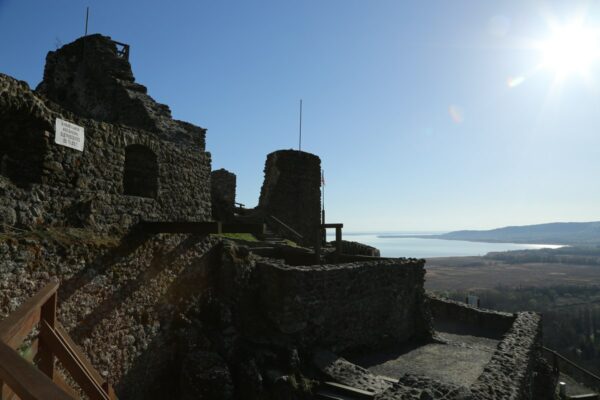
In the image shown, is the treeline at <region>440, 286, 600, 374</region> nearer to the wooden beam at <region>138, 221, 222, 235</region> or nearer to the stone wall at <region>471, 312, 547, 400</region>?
the stone wall at <region>471, 312, 547, 400</region>

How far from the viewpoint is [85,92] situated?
12453mm

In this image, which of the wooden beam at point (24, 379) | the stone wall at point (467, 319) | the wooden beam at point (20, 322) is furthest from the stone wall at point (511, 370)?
the wooden beam at point (24, 379)

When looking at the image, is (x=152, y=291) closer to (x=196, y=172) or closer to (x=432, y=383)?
(x=196, y=172)

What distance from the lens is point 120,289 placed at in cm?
719

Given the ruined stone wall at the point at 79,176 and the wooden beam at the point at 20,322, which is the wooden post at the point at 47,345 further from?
the ruined stone wall at the point at 79,176

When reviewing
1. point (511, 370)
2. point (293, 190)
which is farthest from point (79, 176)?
point (293, 190)

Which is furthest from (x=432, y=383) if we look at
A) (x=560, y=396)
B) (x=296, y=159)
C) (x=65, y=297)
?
(x=296, y=159)

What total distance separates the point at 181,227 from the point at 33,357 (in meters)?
4.96

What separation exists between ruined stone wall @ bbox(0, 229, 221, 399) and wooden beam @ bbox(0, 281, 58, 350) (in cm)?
334

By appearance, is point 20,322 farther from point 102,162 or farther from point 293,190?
point 293,190

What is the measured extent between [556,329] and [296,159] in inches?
3386

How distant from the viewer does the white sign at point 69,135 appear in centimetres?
643

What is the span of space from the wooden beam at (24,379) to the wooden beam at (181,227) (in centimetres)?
589

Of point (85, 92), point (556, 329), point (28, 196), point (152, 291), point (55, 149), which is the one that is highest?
point (85, 92)
